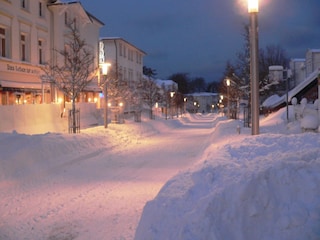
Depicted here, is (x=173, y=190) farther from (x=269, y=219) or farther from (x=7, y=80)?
(x=7, y=80)

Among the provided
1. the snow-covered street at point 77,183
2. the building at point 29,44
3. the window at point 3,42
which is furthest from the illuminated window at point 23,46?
the snow-covered street at point 77,183

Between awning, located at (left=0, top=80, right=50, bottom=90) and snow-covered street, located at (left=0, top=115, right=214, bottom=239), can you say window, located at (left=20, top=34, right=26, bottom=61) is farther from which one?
snow-covered street, located at (left=0, top=115, right=214, bottom=239)

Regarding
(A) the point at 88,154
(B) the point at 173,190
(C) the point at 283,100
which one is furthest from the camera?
(C) the point at 283,100

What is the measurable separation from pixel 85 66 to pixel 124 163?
10983 millimetres

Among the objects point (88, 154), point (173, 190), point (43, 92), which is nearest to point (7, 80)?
point (43, 92)

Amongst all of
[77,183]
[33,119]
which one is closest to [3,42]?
[33,119]

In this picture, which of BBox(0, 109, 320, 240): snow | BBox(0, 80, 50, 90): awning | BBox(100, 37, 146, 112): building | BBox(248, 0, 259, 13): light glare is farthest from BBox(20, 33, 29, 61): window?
BBox(248, 0, 259, 13): light glare

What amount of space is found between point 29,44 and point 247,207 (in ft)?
88.3

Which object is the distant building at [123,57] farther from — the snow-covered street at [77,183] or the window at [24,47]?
the snow-covered street at [77,183]

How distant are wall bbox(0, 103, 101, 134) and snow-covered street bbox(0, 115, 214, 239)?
3611 mm

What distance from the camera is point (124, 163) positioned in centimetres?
1463

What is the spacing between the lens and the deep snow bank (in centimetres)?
494

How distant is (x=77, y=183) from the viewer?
11.0 meters

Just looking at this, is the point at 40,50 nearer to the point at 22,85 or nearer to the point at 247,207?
the point at 22,85
